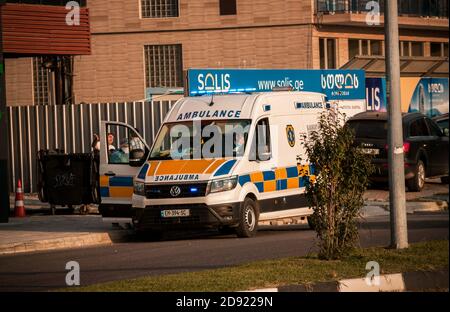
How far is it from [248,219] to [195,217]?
1132 millimetres

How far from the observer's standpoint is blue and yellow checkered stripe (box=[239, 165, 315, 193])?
18.6m

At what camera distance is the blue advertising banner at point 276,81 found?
26156 mm

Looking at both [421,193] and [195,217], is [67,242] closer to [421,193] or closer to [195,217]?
[195,217]

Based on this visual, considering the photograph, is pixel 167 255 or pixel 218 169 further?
pixel 218 169

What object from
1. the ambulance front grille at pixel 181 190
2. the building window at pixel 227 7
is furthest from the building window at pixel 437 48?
the ambulance front grille at pixel 181 190

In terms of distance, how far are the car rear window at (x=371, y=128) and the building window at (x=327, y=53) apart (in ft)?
59.7

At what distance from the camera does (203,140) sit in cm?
1884

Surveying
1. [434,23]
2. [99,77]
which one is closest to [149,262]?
[99,77]

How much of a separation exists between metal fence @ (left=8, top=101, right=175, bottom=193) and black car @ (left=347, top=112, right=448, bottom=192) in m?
6.38

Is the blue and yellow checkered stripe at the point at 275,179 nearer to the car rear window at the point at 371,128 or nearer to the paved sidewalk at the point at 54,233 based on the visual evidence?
the paved sidewalk at the point at 54,233

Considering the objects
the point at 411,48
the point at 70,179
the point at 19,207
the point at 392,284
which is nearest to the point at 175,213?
the point at 70,179

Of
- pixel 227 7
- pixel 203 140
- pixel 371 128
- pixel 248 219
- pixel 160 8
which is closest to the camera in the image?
pixel 248 219
